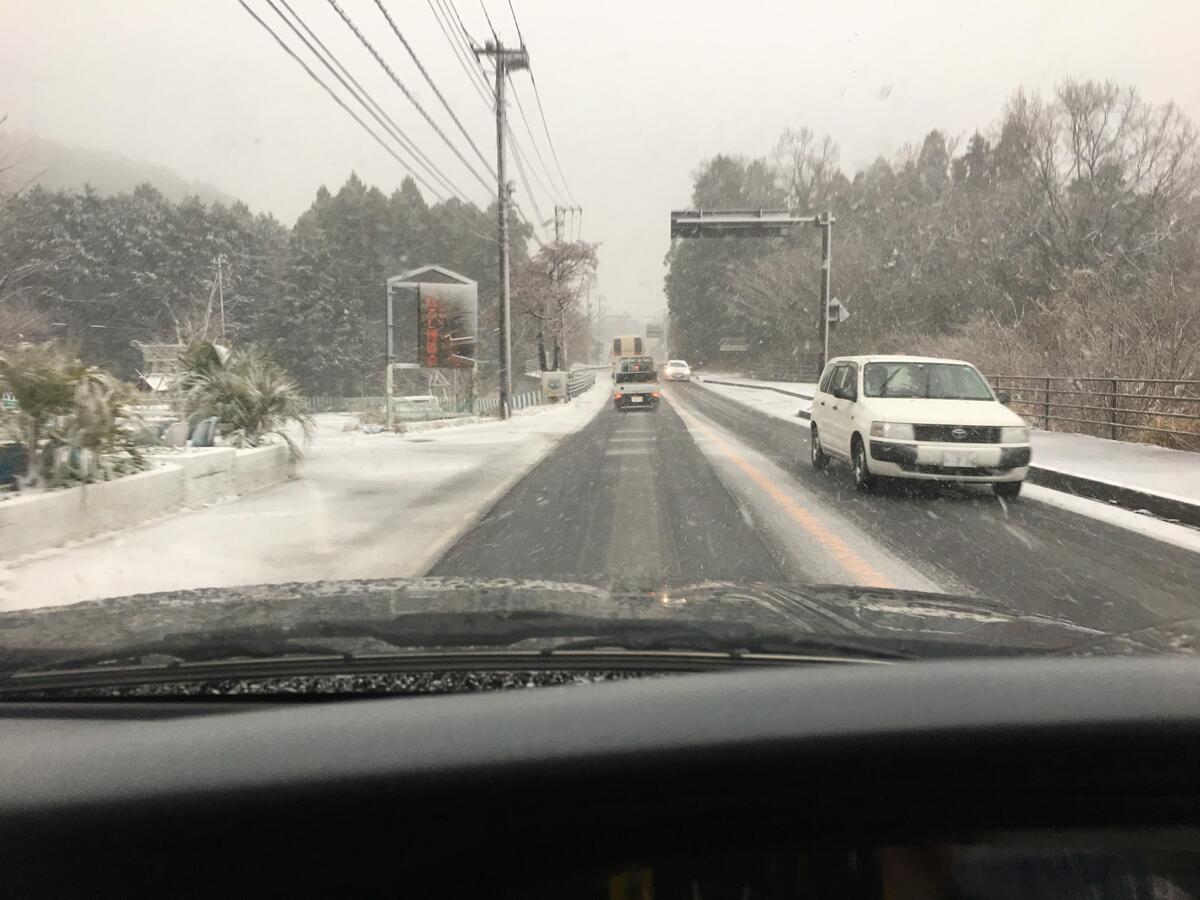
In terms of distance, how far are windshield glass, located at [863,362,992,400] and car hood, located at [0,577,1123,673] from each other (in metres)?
8.48

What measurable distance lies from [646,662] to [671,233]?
2668 centimetres

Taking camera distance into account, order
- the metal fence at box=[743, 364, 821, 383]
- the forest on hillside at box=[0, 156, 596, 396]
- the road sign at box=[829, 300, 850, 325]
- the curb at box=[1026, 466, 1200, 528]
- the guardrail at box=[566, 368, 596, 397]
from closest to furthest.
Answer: the curb at box=[1026, 466, 1200, 528]
the forest on hillside at box=[0, 156, 596, 396]
the road sign at box=[829, 300, 850, 325]
the guardrail at box=[566, 368, 596, 397]
the metal fence at box=[743, 364, 821, 383]

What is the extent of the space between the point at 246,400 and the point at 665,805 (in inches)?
492

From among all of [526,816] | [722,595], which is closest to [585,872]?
[526,816]

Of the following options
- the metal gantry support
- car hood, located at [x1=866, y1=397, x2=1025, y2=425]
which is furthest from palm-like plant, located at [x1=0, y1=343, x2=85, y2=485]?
the metal gantry support

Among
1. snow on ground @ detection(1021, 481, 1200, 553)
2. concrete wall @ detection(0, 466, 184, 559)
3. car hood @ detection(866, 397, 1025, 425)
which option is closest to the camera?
concrete wall @ detection(0, 466, 184, 559)

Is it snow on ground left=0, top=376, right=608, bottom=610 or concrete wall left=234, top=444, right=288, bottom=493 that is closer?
snow on ground left=0, top=376, right=608, bottom=610

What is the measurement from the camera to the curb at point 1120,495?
9.28 metres

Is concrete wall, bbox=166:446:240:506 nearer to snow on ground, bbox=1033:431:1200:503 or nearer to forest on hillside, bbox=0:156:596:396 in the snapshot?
forest on hillside, bbox=0:156:596:396

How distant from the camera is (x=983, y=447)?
408 inches

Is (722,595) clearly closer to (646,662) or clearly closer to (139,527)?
(646,662)

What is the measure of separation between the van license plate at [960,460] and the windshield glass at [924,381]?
1.28 meters

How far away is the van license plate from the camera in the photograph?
10.4m

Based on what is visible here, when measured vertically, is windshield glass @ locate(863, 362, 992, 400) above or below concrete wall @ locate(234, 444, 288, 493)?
A: above
